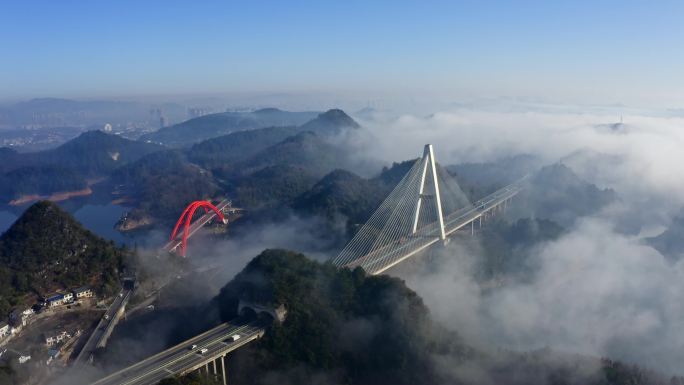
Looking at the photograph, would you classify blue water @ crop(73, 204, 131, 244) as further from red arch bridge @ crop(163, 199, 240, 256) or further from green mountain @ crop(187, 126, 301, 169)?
green mountain @ crop(187, 126, 301, 169)

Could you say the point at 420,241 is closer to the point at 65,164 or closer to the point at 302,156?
the point at 302,156

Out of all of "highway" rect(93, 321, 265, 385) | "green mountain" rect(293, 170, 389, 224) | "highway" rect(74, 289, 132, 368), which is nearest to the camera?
"highway" rect(93, 321, 265, 385)

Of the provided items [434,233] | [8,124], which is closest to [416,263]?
[434,233]

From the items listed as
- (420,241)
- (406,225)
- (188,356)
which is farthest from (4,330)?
(406,225)

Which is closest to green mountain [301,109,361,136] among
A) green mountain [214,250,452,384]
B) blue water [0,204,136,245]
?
blue water [0,204,136,245]

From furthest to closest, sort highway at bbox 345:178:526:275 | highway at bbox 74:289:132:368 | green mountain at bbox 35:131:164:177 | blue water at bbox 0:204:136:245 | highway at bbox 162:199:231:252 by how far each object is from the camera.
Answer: green mountain at bbox 35:131:164:177
blue water at bbox 0:204:136:245
highway at bbox 162:199:231:252
highway at bbox 345:178:526:275
highway at bbox 74:289:132:368

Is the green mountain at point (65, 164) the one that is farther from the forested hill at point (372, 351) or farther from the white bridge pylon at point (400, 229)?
the forested hill at point (372, 351)

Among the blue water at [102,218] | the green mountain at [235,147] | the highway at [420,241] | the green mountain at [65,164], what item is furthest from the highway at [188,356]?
the green mountain at [235,147]
